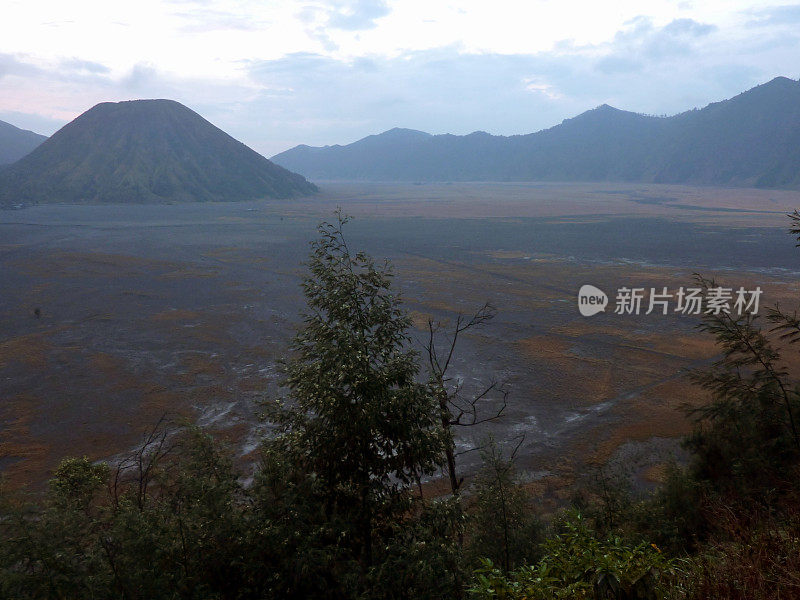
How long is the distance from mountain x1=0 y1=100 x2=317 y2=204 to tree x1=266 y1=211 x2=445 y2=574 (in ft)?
562

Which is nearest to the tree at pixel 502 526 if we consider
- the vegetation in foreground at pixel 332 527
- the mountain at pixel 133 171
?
the vegetation in foreground at pixel 332 527

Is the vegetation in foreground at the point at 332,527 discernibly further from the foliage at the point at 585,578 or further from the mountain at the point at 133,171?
the mountain at the point at 133,171

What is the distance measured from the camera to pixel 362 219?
111 metres

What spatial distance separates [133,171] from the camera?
169625 mm

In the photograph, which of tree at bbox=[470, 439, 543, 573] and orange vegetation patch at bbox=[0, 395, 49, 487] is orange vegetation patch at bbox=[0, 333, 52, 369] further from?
tree at bbox=[470, 439, 543, 573]

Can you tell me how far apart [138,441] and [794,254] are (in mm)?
72230

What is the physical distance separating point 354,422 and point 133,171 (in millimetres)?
190894

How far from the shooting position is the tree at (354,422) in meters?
6.73

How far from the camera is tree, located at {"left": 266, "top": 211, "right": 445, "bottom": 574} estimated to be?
6734 mm

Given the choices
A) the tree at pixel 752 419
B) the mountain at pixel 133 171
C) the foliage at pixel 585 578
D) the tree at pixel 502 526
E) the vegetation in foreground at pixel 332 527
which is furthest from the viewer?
the mountain at pixel 133 171

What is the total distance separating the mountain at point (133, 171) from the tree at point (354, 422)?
171309 millimetres

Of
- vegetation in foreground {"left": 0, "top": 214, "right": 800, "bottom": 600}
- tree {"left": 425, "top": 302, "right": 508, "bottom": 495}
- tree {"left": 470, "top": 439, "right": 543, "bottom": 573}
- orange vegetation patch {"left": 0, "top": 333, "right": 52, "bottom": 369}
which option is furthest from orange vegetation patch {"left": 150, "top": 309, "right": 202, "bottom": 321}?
tree {"left": 470, "top": 439, "right": 543, "bottom": 573}

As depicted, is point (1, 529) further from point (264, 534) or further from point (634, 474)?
point (634, 474)

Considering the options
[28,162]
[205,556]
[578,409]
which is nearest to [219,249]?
[578,409]
